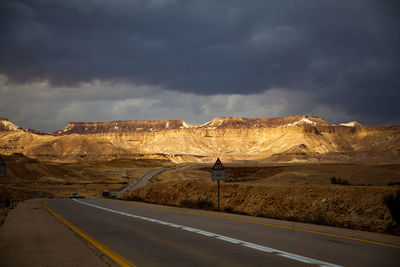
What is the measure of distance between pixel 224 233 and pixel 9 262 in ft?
17.6

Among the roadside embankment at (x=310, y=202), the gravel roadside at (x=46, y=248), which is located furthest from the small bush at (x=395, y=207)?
the gravel roadside at (x=46, y=248)

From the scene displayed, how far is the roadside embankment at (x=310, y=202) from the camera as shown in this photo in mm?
13386

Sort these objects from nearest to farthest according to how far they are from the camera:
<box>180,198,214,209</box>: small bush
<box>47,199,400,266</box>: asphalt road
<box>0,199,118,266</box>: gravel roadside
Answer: <box>0,199,118,266</box>: gravel roadside, <box>47,199,400,266</box>: asphalt road, <box>180,198,214,209</box>: small bush

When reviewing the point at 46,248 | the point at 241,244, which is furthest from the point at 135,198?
the point at 241,244

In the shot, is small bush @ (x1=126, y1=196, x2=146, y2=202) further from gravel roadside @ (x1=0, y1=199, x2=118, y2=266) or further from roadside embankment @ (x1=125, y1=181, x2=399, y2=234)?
gravel roadside @ (x1=0, y1=199, x2=118, y2=266)

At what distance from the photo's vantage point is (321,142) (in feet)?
609

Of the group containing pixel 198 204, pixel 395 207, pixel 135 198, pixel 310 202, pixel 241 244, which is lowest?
pixel 135 198

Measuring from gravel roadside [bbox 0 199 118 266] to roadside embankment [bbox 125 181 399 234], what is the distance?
8.06 metres

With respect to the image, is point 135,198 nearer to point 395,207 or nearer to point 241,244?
point 395,207

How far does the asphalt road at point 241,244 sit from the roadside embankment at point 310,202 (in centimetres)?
208

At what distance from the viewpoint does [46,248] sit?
334 inches

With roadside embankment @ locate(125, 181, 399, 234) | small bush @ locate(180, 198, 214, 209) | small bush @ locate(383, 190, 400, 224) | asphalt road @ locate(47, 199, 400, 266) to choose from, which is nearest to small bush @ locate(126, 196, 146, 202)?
roadside embankment @ locate(125, 181, 399, 234)

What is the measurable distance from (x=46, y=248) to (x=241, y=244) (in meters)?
4.05

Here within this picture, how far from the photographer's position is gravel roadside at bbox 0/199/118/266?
7.10m
